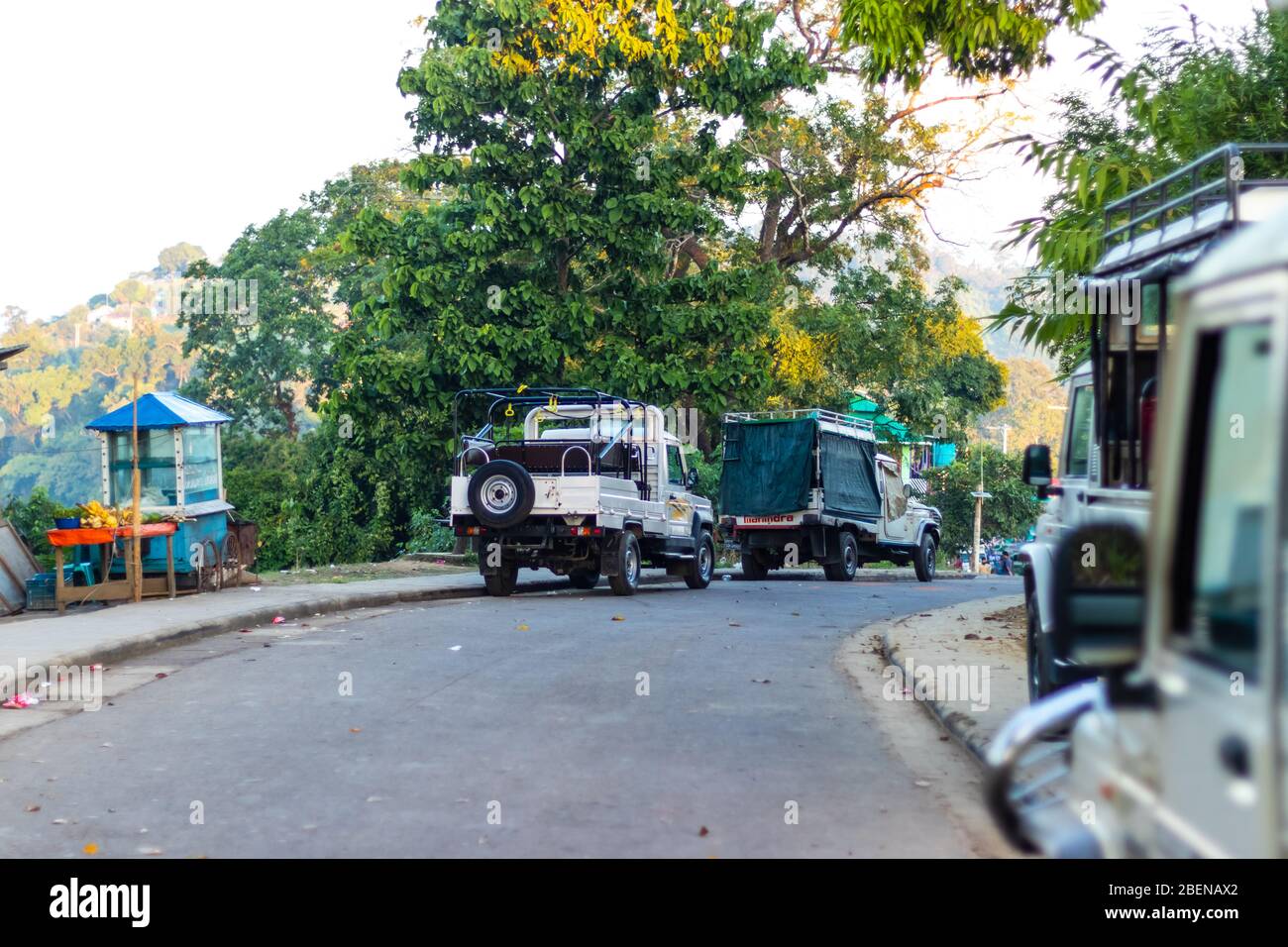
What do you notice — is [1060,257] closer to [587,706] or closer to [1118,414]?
[1118,414]

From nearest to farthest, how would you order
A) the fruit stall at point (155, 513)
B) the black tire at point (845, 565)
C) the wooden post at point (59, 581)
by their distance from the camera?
the wooden post at point (59, 581) → the fruit stall at point (155, 513) → the black tire at point (845, 565)

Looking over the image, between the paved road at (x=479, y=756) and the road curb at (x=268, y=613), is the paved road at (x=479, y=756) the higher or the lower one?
the higher one

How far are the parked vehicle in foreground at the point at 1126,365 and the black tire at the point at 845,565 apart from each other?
18.4 metres

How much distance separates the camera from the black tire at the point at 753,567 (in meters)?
29.2

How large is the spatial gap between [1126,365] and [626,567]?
507 inches

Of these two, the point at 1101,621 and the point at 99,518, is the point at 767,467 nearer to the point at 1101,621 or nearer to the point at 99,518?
the point at 99,518

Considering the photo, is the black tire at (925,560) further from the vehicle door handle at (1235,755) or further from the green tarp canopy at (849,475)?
the vehicle door handle at (1235,755)

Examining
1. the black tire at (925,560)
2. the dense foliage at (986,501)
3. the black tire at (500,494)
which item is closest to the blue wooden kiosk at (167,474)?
the black tire at (500,494)

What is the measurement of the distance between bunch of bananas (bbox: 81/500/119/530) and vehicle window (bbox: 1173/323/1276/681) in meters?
15.5

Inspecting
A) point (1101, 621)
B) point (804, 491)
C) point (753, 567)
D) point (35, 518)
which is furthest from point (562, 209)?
point (1101, 621)

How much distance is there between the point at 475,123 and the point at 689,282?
187 inches

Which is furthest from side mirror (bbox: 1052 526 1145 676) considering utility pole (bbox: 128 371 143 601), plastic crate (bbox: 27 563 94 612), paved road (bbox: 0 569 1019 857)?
plastic crate (bbox: 27 563 94 612)

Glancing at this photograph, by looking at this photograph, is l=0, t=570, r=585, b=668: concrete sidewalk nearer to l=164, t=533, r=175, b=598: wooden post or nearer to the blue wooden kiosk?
l=164, t=533, r=175, b=598: wooden post

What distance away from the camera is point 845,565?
28.2 m
